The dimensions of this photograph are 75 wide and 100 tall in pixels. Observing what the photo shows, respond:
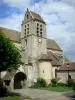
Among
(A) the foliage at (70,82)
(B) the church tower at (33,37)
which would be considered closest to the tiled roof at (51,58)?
(B) the church tower at (33,37)

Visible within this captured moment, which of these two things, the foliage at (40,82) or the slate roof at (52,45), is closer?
the foliage at (40,82)

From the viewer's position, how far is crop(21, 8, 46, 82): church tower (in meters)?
42.8

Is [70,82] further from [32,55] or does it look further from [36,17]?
[36,17]

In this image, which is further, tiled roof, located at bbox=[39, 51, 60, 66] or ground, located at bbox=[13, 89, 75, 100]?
tiled roof, located at bbox=[39, 51, 60, 66]

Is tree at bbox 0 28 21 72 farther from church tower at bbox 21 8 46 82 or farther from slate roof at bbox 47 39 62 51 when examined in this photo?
slate roof at bbox 47 39 62 51

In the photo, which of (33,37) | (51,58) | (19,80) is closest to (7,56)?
(19,80)

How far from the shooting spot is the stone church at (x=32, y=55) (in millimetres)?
39844

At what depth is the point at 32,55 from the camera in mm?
42625

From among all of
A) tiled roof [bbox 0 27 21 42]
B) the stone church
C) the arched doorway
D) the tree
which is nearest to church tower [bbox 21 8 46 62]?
the stone church

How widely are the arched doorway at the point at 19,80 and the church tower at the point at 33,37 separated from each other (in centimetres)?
326

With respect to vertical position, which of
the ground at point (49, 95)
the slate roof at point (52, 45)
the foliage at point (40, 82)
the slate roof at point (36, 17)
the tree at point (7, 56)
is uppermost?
the slate roof at point (36, 17)

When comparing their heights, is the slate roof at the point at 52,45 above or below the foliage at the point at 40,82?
above

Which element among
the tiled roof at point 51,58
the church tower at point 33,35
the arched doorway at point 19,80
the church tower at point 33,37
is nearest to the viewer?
the arched doorway at point 19,80

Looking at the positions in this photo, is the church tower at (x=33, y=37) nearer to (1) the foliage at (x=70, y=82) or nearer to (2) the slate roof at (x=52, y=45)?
(1) the foliage at (x=70, y=82)
